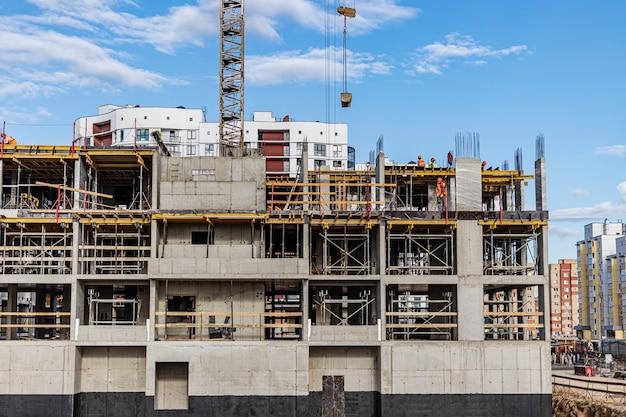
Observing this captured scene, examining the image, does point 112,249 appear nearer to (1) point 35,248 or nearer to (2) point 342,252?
(1) point 35,248

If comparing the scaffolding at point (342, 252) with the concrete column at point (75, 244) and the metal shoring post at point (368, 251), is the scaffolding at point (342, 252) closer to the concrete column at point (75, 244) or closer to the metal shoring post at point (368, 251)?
the metal shoring post at point (368, 251)

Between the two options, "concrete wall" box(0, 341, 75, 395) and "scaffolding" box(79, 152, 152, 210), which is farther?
"scaffolding" box(79, 152, 152, 210)

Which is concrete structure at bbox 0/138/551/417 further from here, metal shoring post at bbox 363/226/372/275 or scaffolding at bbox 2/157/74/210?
scaffolding at bbox 2/157/74/210

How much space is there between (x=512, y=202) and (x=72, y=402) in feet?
114

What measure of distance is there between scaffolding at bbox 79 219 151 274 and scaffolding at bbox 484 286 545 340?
23376 millimetres

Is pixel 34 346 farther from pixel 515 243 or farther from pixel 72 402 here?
pixel 515 243

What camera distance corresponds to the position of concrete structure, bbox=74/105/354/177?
122 metres

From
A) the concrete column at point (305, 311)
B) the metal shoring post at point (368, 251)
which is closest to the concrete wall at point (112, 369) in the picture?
the concrete column at point (305, 311)

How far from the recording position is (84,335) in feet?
168

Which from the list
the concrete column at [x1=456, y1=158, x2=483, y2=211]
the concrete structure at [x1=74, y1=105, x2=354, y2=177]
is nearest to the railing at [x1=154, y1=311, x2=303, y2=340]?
the concrete column at [x1=456, y1=158, x2=483, y2=211]

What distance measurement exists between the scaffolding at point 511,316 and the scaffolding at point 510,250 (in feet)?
6.29

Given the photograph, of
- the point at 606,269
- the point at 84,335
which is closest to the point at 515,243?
the point at 84,335

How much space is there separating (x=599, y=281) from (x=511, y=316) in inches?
4692

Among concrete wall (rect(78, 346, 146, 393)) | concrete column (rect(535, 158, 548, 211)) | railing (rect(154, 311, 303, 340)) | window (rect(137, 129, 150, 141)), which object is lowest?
concrete wall (rect(78, 346, 146, 393))
